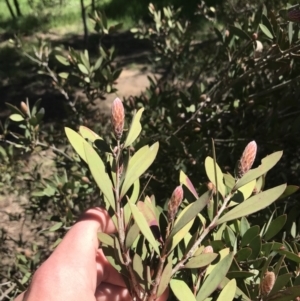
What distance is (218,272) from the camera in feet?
2.27

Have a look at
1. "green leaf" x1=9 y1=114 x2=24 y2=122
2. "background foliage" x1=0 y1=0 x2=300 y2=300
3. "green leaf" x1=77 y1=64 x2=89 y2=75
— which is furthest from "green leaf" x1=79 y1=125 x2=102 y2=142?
"green leaf" x1=77 y1=64 x2=89 y2=75

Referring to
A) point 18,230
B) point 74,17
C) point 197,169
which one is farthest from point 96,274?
point 74,17

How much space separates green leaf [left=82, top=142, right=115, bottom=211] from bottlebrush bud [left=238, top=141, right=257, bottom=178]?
203mm

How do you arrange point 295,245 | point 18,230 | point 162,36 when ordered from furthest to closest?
1. point 18,230
2. point 162,36
3. point 295,245

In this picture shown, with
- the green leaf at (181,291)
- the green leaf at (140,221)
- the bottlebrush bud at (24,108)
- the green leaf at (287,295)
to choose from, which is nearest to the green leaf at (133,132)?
the green leaf at (140,221)

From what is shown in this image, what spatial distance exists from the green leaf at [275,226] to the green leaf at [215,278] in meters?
0.21

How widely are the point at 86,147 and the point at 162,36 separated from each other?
1586 millimetres

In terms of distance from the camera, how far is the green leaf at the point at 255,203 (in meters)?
0.70

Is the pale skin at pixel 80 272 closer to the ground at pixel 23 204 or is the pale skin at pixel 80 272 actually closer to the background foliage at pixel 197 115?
the background foliage at pixel 197 115

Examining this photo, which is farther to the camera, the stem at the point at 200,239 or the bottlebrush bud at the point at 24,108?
the bottlebrush bud at the point at 24,108

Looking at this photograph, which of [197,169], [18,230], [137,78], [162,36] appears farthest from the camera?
[137,78]

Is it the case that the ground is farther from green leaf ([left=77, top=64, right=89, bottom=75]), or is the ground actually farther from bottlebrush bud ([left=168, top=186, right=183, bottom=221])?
bottlebrush bud ([left=168, top=186, right=183, bottom=221])

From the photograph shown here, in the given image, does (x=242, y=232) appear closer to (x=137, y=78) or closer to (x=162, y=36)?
(x=162, y=36)

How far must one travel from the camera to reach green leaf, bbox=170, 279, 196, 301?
2.24 feet
